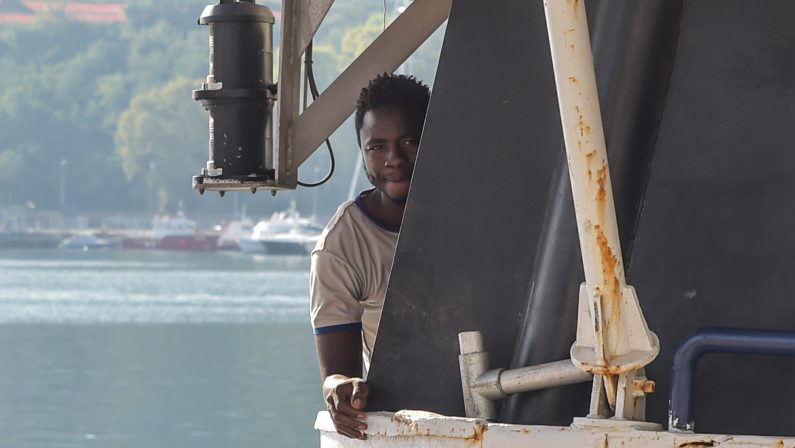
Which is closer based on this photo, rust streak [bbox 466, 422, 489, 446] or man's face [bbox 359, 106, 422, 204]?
rust streak [bbox 466, 422, 489, 446]

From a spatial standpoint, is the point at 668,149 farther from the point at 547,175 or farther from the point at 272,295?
the point at 272,295

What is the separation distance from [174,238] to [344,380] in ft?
331

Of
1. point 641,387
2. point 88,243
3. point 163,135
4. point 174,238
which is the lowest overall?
point 88,243

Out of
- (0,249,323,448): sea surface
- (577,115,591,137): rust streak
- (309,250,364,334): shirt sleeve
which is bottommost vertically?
(0,249,323,448): sea surface

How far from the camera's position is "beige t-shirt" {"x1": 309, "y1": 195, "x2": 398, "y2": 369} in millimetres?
3611

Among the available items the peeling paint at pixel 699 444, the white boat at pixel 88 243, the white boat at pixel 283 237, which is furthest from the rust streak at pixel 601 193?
the white boat at pixel 88 243

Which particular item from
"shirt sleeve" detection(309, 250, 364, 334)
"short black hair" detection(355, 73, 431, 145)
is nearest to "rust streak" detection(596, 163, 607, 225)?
"shirt sleeve" detection(309, 250, 364, 334)

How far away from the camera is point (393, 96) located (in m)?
3.85

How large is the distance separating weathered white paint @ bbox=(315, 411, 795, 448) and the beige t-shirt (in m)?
0.52

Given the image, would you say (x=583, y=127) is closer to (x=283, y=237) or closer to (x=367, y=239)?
(x=367, y=239)

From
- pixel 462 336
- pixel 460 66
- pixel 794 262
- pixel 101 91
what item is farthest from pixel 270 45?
pixel 101 91

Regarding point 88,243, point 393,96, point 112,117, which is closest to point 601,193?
point 393,96

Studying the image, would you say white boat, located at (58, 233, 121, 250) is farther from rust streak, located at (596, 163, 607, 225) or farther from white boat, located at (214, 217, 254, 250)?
rust streak, located at (596, 163, 607, 225)

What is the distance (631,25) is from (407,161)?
33.6 inches
